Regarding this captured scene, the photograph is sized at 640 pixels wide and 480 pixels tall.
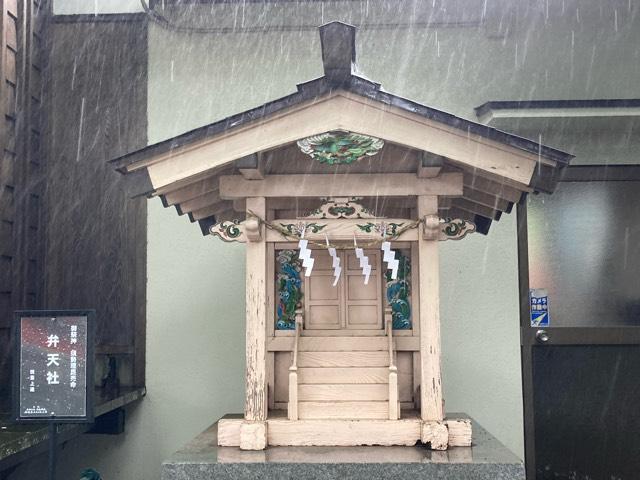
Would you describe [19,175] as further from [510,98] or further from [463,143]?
[510,98]

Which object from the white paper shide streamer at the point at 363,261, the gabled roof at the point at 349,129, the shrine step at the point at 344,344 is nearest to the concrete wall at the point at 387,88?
the shrine step at the point at 344,344

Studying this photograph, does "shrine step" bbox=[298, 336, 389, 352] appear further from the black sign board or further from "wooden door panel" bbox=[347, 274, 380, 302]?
the black sign board

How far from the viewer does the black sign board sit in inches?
192

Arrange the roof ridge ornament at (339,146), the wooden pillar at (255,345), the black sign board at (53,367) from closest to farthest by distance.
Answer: the black sign board at (53,367) → the roof ridge ornament at (339,146) → the wooden pillar at (255,345)

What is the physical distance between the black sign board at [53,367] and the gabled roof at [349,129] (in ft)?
3.55

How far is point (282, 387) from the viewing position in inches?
239

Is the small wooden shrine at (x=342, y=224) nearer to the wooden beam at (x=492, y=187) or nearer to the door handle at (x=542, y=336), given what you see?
the wooden beam at (x=492, y=187)

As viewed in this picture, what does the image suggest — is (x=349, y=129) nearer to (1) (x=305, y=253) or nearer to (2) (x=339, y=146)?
(2) (x=339, y=146)

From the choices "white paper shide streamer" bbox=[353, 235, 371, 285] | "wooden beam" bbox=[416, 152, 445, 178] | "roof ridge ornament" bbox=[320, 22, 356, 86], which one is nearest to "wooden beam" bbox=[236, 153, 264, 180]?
"roof ridge ornament" bbox=[320, 22, 356, 86]

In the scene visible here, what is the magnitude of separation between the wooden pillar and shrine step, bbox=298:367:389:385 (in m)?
0.42

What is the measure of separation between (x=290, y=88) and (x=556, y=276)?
325 cm

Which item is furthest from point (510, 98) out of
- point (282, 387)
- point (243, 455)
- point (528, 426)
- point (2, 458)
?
point (2, 458)

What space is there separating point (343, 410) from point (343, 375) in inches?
11.4

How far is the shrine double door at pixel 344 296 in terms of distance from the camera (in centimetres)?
608
